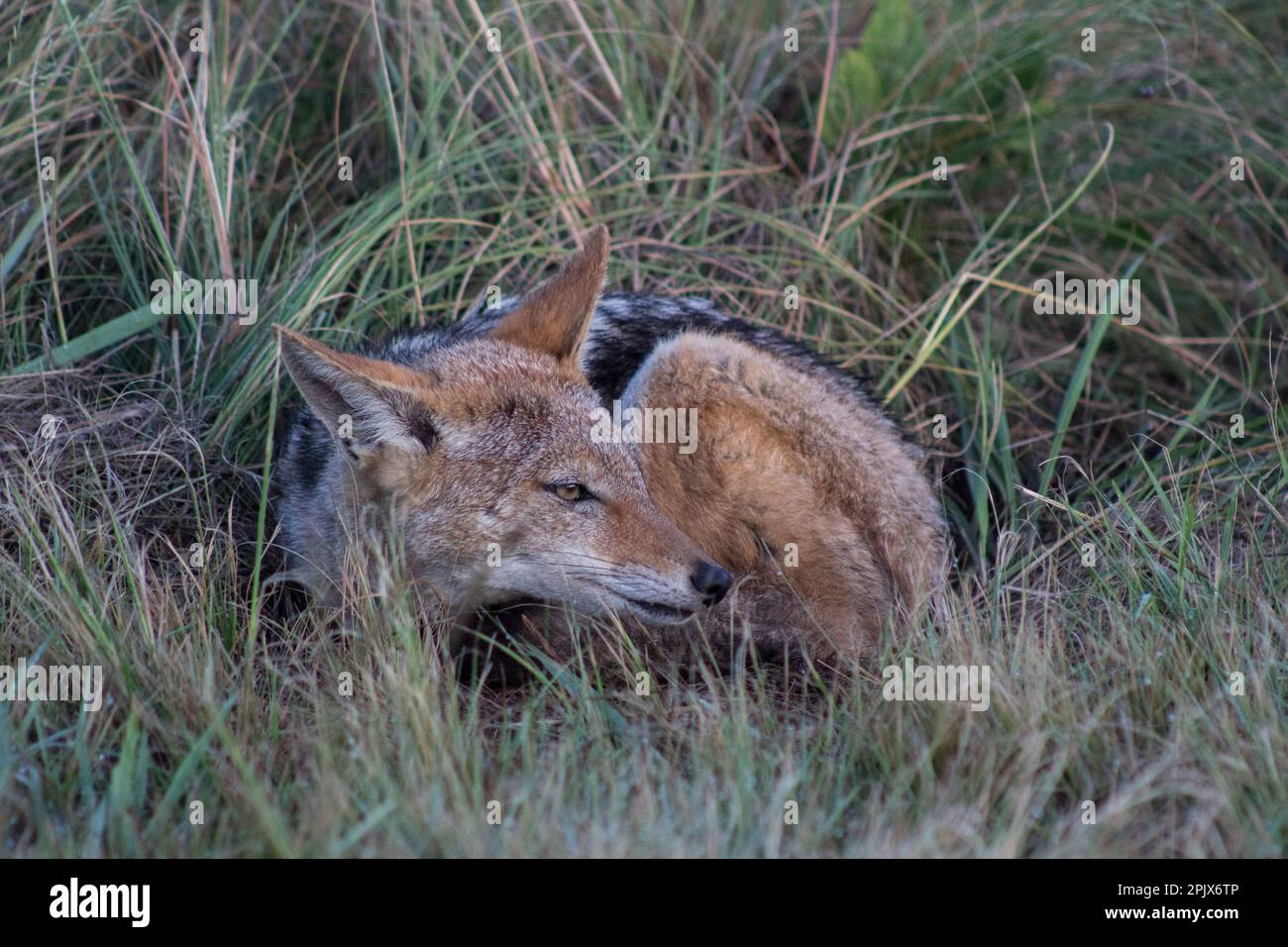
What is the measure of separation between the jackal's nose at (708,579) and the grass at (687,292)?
0.74 ft

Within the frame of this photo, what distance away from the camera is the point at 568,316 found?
4.14 meters

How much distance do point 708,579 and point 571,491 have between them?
0.54m

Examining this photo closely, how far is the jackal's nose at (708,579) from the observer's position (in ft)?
11.6

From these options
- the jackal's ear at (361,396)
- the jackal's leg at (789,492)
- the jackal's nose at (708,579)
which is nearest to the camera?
the jackal's ear at (361,396)

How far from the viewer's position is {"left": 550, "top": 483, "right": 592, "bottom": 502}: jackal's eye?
373 centimetres

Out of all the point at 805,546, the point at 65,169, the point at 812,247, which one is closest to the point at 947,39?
the point at 812,247

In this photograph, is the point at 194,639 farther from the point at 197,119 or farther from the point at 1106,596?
the point at 1106,596

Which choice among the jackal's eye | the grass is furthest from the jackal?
the grass

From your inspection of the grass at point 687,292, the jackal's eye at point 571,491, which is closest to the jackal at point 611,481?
the jackal's eye at point 571,491

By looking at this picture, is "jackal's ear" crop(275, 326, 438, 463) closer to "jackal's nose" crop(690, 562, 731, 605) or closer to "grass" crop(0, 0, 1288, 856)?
"grass" crop(0, 0, 1288, 856)

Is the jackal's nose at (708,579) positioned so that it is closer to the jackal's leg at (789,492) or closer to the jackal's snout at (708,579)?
the jackal's snout at (708,579)

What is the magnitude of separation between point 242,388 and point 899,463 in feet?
8.14

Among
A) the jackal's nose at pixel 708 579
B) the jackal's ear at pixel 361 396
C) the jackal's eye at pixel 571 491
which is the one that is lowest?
the jackal's nose at pixel 708 579

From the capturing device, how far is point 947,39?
5988 millimetres
